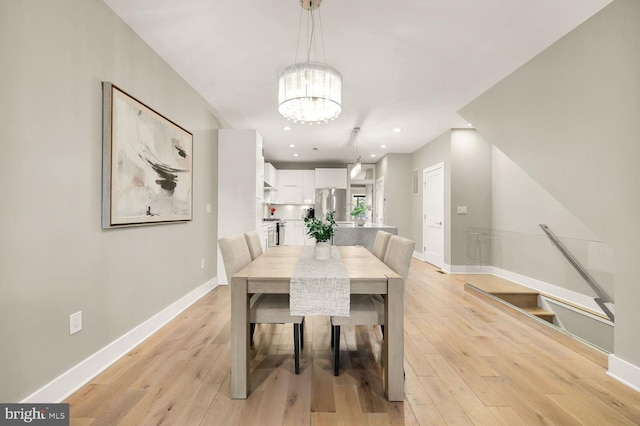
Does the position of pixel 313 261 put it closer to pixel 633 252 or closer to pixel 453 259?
pixel 633 252

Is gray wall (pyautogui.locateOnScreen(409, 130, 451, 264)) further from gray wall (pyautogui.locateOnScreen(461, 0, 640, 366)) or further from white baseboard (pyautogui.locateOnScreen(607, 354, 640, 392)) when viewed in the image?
white baseboard (pyautogui.locateOnScreen(607, 354, 640, 392))

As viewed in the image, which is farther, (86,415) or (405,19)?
(405,19)

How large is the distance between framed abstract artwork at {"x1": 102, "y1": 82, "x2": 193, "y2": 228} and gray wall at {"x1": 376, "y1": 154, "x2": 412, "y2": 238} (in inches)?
203

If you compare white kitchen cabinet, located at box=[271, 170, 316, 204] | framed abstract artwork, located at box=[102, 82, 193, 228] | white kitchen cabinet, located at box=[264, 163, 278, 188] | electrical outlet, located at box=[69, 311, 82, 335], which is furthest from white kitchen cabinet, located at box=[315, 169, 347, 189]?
electrical outlet, located at box=[69, 311, 82, 335]

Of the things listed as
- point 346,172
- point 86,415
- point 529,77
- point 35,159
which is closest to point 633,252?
point 529,77

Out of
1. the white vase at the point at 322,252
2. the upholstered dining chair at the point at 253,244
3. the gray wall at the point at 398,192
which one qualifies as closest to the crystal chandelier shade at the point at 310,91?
the white vase at the point at 322,252

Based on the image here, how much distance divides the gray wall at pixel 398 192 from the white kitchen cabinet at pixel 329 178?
126cm

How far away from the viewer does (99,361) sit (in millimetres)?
2037

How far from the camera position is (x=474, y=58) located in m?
2.85

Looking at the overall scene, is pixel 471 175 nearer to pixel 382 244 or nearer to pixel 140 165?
pixel 382 244

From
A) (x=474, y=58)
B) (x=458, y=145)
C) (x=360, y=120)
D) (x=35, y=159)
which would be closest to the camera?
(x=35, y=159)

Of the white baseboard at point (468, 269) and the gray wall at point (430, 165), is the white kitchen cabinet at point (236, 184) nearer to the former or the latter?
the gray wall at point (430, 165)

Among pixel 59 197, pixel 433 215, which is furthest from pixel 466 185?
pixel 59 197

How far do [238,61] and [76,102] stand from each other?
59.6 inches
